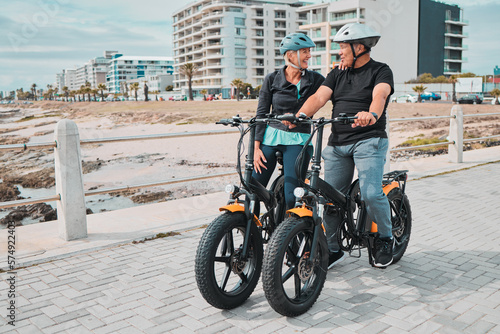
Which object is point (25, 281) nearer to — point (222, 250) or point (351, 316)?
point (222, 250)

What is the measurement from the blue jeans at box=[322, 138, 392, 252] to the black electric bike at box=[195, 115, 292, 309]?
61 cm

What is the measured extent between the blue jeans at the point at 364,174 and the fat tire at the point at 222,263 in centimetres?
73

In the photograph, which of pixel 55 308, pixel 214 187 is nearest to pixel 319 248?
pixel 55 308

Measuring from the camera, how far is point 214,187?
1364 cm

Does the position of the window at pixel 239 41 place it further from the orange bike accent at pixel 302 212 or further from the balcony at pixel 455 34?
the orange bike accent at pixel 302 212

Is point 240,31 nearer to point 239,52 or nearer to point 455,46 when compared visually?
point 239,52

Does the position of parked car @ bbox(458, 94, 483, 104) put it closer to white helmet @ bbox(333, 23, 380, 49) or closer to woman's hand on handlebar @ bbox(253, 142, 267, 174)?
white helmet @ bbox(333, 23, 380, 49)

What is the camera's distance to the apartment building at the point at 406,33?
70.2 m

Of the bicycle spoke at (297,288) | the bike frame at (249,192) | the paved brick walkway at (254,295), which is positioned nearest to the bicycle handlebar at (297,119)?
the bike frame at (249,192)

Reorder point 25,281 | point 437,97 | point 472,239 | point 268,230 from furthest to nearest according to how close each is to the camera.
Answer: point 437,97, point 472,239, point 25,281, point 268,230

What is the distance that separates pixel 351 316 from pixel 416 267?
126cm

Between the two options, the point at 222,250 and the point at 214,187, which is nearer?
the point at 222,250

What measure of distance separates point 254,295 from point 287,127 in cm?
131

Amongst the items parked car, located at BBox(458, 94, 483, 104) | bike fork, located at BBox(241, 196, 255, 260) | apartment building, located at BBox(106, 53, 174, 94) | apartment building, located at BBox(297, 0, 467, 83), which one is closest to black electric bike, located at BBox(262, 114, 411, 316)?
bike fork, located at BBox(241, 196, 255, 260)
